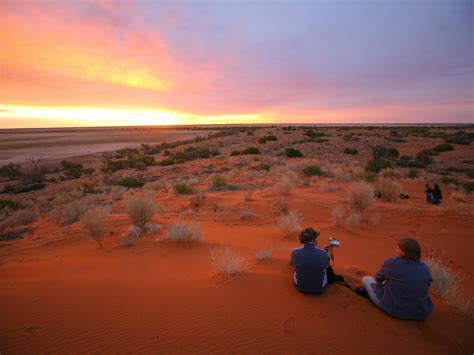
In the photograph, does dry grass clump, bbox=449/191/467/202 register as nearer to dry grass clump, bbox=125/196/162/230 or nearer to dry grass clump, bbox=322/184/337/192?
dry grass clump, bbox=322/184/337/192

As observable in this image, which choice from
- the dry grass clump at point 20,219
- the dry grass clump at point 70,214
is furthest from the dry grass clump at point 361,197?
the dry grass clump at point 20,219

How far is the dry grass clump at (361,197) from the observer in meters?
8.25

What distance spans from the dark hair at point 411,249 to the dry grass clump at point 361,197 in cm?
523

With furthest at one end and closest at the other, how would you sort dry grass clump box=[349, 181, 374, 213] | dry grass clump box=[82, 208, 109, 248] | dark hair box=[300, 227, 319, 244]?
dry grass clump box=[349, 181, 374, 213], dry grass clump box=[82, 208, 109, 248], dark hair box=[300, 227, 319, 244]

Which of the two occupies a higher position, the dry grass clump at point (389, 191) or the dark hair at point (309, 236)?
the dark hair at point (309, 236)

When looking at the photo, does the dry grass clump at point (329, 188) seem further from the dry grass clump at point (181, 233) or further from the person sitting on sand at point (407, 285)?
the person sitting on sand at point (407, 285)

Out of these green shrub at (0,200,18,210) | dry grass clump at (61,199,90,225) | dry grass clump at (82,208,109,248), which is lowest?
green shrub at (0,200,18,210)

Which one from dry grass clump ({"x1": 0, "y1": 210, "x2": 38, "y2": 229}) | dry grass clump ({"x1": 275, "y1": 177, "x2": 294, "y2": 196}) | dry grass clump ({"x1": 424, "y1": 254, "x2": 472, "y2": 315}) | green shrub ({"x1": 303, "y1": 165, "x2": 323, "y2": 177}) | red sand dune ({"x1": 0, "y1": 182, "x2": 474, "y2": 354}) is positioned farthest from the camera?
green shrub ({"x1": 303, "y1": 165, "x2": 323, "y2": 177})

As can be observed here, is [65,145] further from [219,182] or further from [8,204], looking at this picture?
[219,182]

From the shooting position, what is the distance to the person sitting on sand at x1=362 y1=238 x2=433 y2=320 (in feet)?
10.4

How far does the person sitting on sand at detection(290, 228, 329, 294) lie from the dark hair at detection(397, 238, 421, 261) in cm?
96

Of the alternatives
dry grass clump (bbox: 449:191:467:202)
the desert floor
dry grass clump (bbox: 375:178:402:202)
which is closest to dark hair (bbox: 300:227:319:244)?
dry grass clump (bbox: 375:178:402:202)

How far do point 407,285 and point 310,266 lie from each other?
1.17 metres

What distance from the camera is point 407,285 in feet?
10.4
